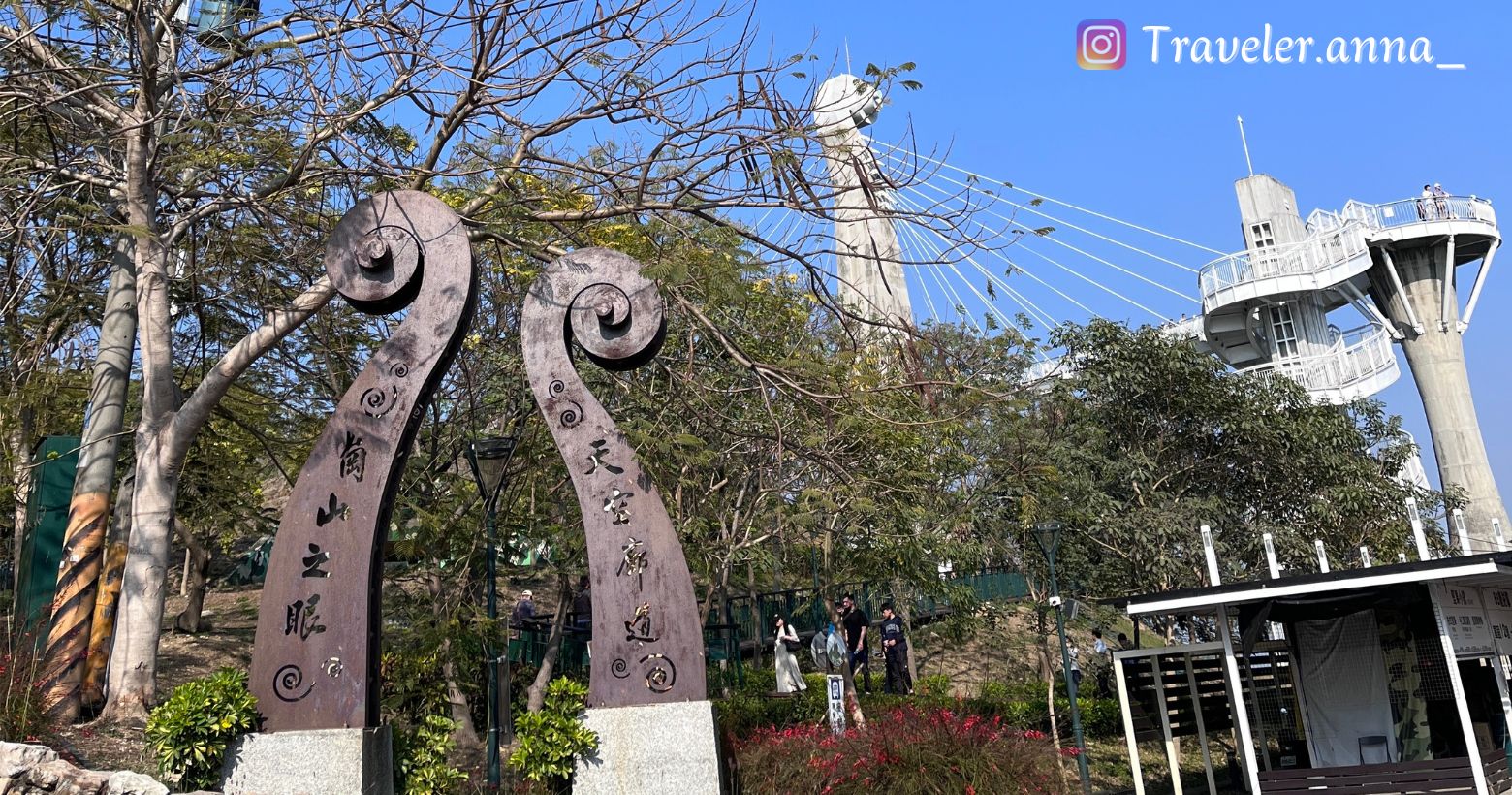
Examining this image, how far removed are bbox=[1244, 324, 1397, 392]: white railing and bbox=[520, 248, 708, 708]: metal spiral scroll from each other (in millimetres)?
34026

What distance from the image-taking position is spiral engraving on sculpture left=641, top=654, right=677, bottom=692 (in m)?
7.23

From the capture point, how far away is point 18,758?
627 cm

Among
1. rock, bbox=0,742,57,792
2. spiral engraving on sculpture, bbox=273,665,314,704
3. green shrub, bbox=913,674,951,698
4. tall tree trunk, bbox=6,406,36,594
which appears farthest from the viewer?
green shrub, bbox=913,674,951,698

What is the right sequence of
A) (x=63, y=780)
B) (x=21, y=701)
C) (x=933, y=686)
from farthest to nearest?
(x=933, y=686)
(x=21, y=701)
(x=63, y=780)

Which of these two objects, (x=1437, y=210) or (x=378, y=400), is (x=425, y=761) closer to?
(x=378, y=400)

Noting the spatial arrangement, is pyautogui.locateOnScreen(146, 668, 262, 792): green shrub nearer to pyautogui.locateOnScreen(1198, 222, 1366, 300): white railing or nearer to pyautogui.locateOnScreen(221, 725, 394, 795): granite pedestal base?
pyautogui.locateOnScreen(221, 725, 394, 795): granite pedestal base

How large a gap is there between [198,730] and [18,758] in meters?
0.90

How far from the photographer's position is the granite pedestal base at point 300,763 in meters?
6.76

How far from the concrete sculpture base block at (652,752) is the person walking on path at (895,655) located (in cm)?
1222

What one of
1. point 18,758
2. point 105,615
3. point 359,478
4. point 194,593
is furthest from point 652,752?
point 194,593

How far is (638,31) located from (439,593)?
284 inches

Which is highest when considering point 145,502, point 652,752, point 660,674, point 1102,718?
point 145,502

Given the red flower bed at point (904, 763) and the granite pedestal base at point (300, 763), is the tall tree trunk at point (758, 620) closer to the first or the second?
the red flower bed at point (904, 763)

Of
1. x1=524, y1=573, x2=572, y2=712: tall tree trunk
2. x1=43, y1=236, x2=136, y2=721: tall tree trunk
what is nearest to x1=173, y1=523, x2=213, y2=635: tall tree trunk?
x1=43, y1=236, x2=136, y2=721: tall tree trunk
